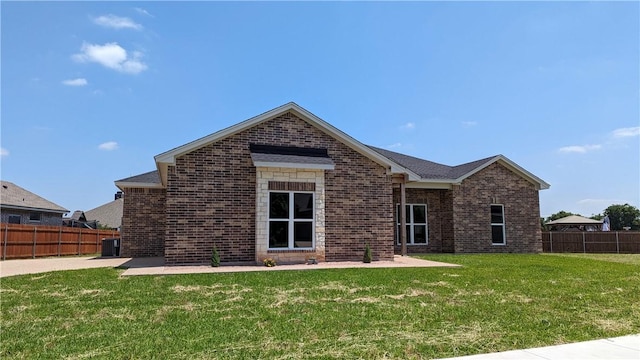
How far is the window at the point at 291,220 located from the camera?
44.7 ft

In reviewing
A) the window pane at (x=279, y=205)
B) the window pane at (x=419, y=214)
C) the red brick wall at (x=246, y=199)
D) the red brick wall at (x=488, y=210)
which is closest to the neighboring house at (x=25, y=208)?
the red brick wall at (x=246, y=199)

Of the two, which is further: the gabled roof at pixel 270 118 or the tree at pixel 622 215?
the tree at pixel 622 215

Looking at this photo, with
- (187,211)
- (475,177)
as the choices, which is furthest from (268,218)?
(475,177)

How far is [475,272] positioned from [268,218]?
6471mm

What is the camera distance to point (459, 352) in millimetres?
4695

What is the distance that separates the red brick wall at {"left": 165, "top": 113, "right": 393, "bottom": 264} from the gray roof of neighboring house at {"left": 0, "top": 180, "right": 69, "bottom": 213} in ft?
61.0

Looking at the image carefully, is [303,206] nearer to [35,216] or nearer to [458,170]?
[458,170]

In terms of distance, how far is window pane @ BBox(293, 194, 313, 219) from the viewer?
13.9 meters

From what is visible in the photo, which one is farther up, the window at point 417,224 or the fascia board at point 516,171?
the fascia board at point 516,171

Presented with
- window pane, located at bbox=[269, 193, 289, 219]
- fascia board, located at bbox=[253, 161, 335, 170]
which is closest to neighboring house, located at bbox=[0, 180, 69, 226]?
window pane, located at bbox=[269, 193, 289, 219]

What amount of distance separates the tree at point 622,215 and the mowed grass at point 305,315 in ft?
A: 218

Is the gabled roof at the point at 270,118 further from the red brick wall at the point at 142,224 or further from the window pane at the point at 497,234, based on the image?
the window pane at the point at 497,234

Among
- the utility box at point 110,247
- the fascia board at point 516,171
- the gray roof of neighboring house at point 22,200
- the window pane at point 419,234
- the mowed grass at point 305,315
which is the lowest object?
the mowed grass at point 305,315

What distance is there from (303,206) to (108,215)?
39042mm
